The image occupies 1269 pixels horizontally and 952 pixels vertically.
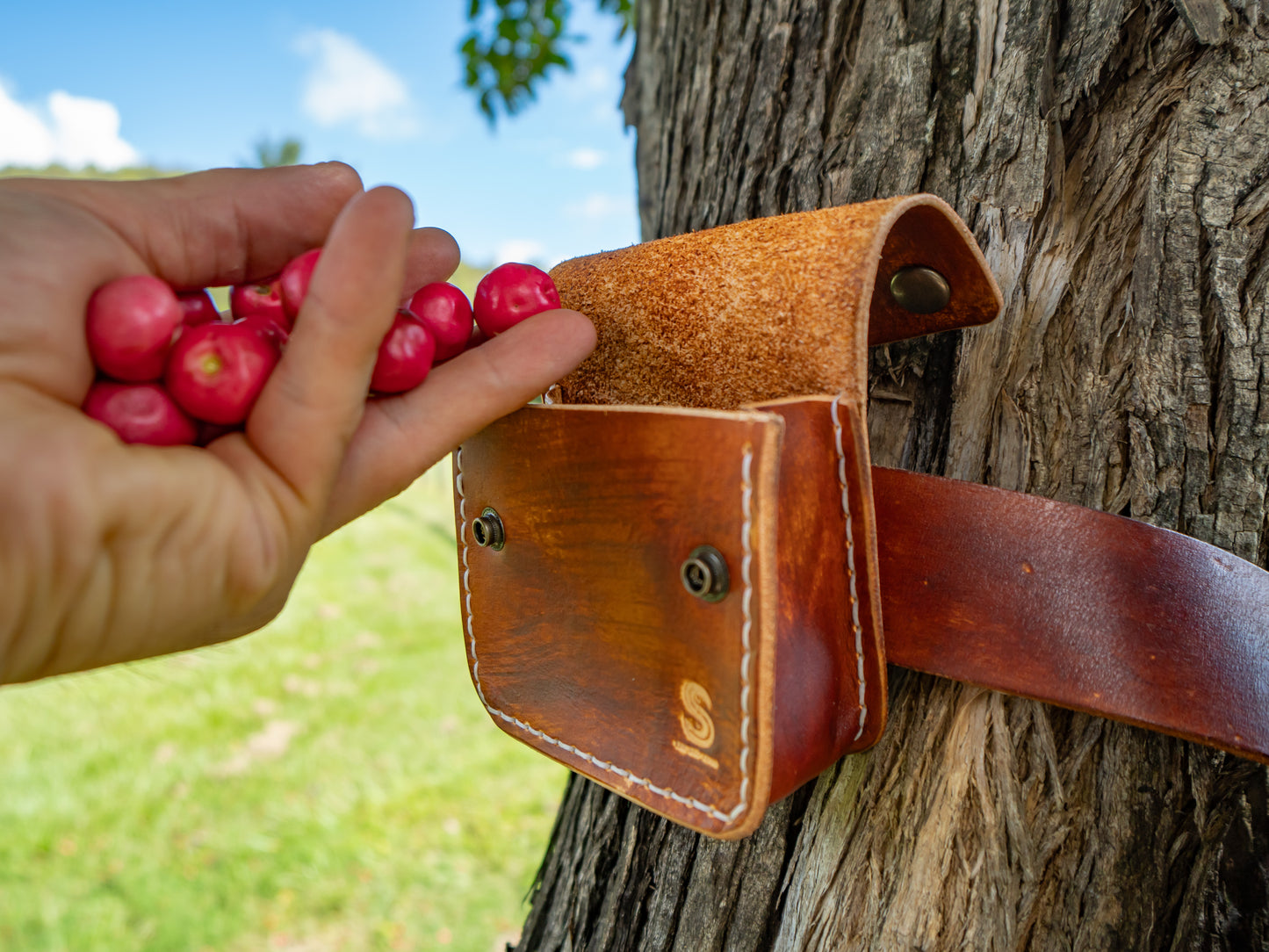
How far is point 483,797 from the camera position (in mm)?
3279

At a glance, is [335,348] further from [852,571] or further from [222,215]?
[852,571]

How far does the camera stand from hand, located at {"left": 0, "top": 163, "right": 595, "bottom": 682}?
72 centimetres

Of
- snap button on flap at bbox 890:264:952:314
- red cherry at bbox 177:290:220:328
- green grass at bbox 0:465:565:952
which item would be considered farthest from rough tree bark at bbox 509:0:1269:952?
green grass at bbox 0:465:565:952

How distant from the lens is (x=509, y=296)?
1019 millimetres

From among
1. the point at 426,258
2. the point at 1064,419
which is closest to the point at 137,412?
the point at 426,258

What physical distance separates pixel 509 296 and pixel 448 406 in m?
0.19

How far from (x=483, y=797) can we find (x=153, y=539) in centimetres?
281

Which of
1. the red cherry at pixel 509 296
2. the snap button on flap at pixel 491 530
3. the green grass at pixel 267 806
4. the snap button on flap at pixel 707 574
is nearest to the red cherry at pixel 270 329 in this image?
the red cherry at pixel 509 296

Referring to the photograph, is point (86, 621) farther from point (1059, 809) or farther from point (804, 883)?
point (1059, 809)

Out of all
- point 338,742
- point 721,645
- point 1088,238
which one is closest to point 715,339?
point 721,645

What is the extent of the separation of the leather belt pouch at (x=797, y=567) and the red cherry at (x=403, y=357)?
0.52 ft

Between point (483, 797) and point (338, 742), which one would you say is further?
point (338, 742)

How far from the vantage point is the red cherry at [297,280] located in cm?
87

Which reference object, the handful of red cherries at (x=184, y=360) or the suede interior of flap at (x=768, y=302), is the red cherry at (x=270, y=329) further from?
the suede interior of flap at (x=768, y=302)
